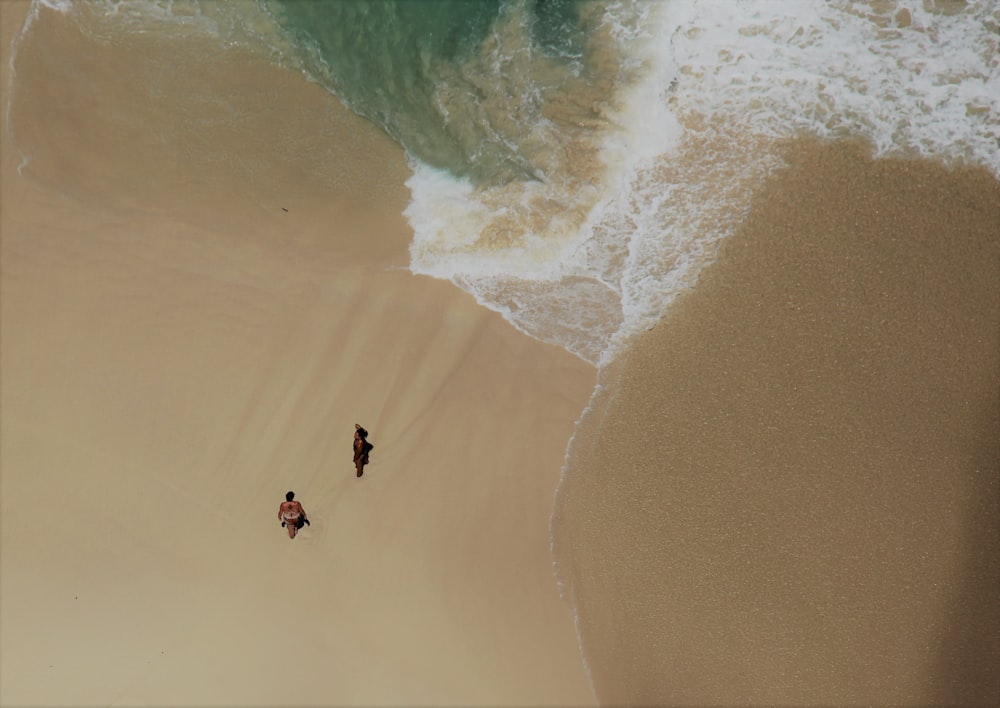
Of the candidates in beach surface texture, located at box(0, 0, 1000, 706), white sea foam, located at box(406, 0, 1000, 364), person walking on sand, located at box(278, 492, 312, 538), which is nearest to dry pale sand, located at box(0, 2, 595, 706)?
beach surface texture, located at box(0, 0, 1000, 706)

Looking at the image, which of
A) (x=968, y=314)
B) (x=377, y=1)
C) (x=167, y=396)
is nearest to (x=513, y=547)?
(x=167, y=396)

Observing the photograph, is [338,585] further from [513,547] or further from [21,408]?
[21,408]

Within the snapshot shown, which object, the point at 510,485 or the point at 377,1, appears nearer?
the point at 510,485

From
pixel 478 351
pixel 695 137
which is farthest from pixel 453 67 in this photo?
pixel 478 351

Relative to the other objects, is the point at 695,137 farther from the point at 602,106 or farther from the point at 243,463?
the point at 243,463

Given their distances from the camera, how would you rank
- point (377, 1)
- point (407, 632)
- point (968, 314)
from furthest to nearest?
point (377, 1) < point (407, 632) < point (968, 314)

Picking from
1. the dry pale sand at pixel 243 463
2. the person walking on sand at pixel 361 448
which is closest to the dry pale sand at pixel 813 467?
the dry pale sand at pixel 243 463

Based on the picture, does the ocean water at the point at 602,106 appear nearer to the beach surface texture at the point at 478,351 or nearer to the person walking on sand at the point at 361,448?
the beach surface texture at the point at 478,351
